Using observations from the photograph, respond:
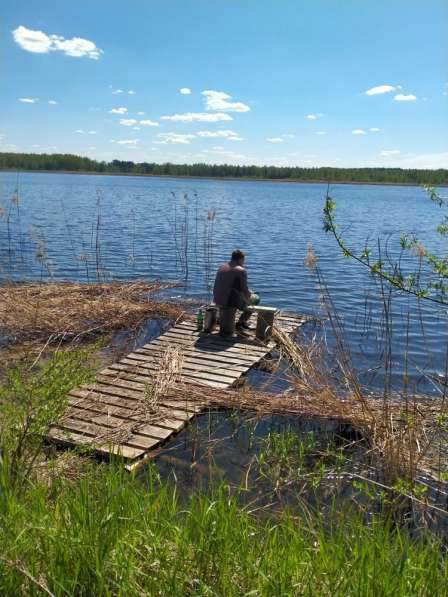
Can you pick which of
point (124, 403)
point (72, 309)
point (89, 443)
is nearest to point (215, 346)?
point (124, 403)

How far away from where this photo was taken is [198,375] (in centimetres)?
766

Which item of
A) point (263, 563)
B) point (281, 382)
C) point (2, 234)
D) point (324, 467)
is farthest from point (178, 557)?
point (2, 234)

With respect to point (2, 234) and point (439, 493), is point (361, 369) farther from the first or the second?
point (2, 234)

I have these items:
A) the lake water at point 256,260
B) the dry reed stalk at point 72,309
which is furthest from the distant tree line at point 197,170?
the dry reed stalk at point 72,309

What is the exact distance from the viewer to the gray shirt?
8992mm

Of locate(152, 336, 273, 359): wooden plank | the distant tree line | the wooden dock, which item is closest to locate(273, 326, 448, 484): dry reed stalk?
locate(152, 336, 273, 359): wooden plank

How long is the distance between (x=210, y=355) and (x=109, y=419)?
2.79 m

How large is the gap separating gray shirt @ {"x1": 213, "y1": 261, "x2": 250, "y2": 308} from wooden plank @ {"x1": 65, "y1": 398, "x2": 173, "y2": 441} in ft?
10.9

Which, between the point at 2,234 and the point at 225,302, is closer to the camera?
the point at 225,302

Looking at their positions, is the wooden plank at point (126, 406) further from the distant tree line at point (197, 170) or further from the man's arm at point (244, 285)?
the distant tree line at point (197, 170)

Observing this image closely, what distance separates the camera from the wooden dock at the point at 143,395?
18.4 ft

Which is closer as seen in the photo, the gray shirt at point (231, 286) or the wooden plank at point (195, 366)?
the wooden plank at point (195, 366)

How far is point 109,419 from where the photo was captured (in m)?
6.06

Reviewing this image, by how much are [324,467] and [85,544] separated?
3330 millimetres
